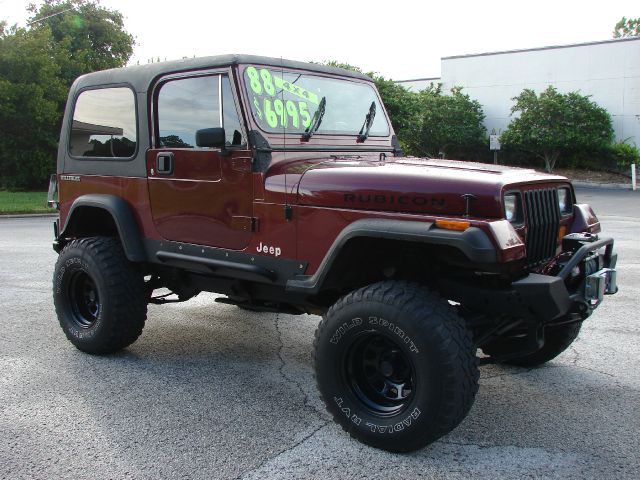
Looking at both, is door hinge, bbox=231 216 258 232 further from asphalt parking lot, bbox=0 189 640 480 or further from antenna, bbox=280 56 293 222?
asphalt parking lot, bbox=0 189 640 480

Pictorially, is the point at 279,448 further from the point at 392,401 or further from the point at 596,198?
the point at 596,198

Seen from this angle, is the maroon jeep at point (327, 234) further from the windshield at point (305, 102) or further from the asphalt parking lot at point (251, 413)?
the asphalt parking lot at point (251, 413)

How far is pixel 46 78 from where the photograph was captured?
23141 mm

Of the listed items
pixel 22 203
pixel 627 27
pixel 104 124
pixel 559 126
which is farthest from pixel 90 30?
pixel 627 27

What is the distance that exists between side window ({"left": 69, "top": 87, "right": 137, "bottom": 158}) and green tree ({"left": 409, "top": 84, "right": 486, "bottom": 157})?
89.4ft

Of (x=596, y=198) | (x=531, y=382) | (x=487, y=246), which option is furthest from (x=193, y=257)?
(x=596, y=198)

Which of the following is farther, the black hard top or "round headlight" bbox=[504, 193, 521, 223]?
the black hard top

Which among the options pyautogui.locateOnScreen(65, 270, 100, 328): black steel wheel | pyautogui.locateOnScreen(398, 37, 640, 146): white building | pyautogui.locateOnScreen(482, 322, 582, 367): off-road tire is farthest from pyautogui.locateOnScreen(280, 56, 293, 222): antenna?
pyautogui.locateOnScreen(398, 37, 640, 146): white building

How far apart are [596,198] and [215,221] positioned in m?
20.3

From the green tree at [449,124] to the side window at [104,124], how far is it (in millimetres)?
27241

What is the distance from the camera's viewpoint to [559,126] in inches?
1157

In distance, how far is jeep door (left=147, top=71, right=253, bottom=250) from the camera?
4.10 meters

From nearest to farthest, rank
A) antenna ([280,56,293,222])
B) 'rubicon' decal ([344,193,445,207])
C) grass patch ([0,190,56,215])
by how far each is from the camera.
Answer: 'rubicon' decal ([344,193,445,207]) → antenna ([280,56,293,222]) → grass patch ([0,190,56,215])

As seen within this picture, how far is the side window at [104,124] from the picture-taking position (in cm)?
482
